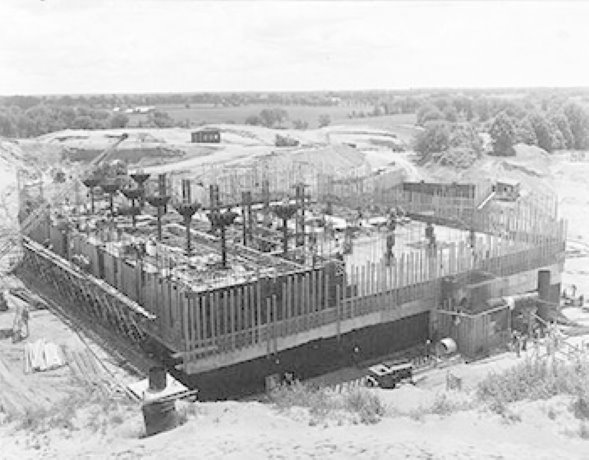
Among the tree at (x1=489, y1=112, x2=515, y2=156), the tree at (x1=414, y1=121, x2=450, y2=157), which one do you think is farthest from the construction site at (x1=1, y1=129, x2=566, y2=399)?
the tree at (x1=414, y1=121, x2=450, y2=157)

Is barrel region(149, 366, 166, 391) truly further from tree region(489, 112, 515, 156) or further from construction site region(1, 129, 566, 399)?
tree region(489, 112, 515, 156)

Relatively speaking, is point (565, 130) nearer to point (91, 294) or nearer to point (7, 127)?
point (7, 127)

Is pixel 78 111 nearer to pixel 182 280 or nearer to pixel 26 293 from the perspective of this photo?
pixel 26 293

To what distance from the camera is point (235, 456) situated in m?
11.3

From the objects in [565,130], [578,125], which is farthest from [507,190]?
[578,125]

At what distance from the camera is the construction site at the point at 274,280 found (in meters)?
21.4

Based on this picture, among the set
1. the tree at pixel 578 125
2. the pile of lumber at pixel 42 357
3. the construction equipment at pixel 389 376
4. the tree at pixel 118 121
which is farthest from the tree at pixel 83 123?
the construction equipment at pixel 389 376

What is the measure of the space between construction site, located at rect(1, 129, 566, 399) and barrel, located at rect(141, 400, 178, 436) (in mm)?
7841

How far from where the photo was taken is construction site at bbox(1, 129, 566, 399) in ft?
70.3

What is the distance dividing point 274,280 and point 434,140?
5801 cm

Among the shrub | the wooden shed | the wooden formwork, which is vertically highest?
the shrub

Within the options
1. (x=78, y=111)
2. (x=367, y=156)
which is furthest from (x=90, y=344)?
(x=78, y=111)

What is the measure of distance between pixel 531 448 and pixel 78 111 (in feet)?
A: 368

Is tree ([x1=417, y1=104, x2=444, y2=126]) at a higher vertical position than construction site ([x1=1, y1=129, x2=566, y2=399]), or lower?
higher
